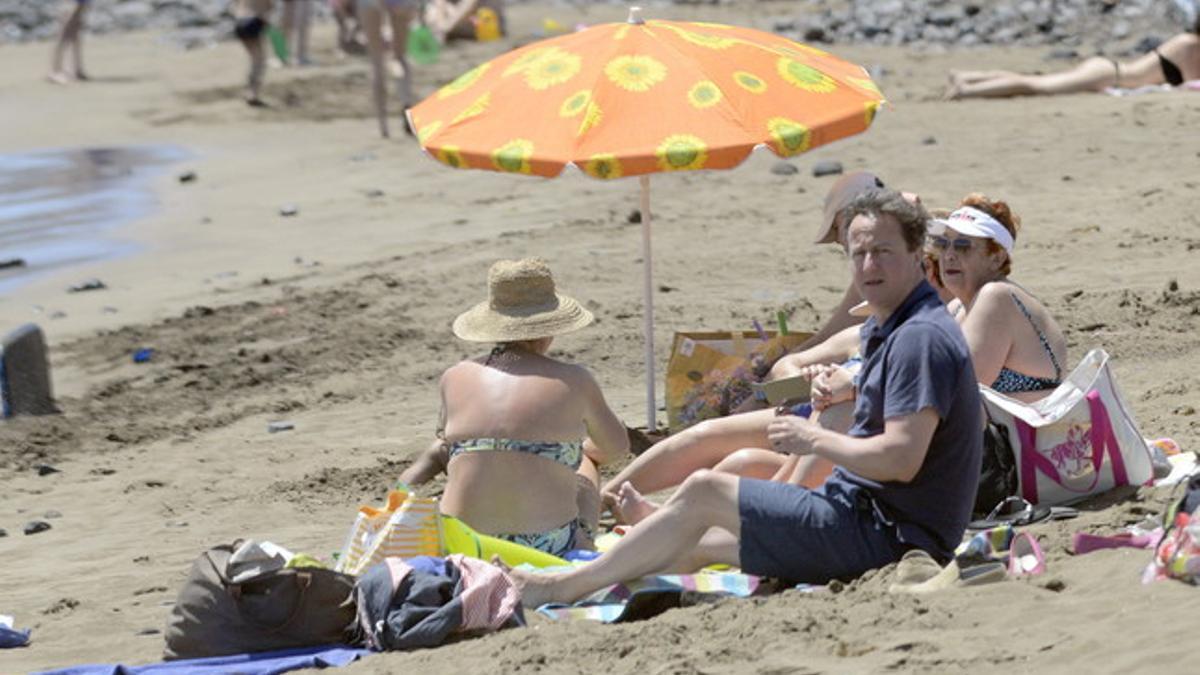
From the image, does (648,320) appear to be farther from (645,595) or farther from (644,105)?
→ (645,595)

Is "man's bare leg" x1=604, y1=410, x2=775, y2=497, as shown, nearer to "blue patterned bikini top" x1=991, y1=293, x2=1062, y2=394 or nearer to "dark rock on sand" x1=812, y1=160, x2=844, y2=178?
"blue patterned bikini top" x1=991, y1=293, x2=1062, y2=394

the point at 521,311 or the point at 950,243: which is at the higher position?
the point at 950,243

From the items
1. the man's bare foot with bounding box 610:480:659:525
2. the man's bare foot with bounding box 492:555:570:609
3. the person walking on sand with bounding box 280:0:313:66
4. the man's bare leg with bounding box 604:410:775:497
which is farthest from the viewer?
the person walking on sand with bounding box 280:0:313:66

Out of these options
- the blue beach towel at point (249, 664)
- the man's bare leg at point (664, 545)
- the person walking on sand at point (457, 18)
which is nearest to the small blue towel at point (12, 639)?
the blue beach towel at point (249, 664)

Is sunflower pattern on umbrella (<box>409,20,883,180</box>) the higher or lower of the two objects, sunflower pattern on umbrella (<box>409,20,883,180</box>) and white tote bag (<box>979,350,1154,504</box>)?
the higher

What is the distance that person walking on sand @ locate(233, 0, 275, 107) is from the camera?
20.2 metres

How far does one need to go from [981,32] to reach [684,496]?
1532cm

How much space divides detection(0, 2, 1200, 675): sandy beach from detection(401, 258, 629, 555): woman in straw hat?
89cm

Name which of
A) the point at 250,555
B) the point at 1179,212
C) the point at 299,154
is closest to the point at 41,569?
the point at 250,555

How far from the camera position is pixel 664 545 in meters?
6.13

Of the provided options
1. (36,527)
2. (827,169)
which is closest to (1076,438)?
(36,527)

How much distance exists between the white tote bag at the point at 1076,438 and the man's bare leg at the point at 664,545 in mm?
1091

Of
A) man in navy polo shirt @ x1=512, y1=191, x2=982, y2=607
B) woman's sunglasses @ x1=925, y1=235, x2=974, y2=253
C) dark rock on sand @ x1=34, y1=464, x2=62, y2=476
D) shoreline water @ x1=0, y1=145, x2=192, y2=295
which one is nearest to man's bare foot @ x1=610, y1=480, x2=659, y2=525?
man in navy polo shirt @ x1=512, y1=191, x2=982, y2=607

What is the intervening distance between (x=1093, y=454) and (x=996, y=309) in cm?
57
